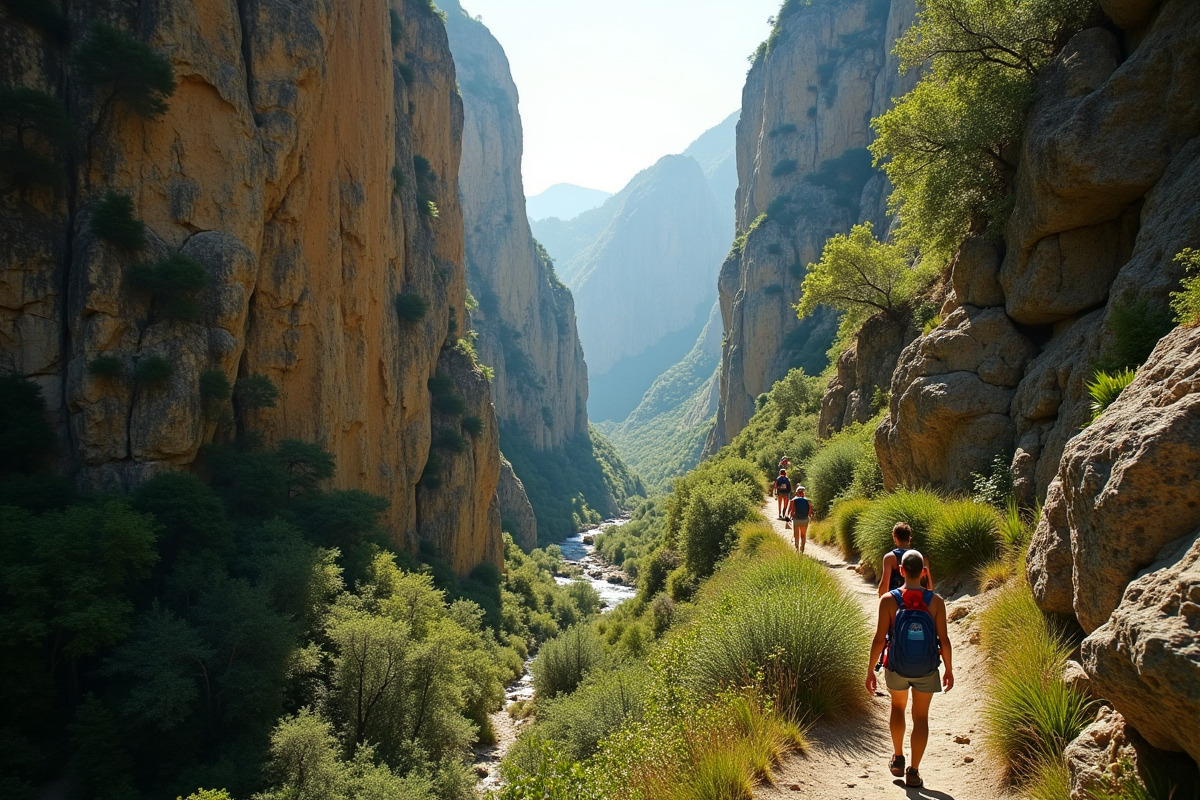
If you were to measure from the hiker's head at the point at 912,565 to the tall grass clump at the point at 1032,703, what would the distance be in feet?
3.91

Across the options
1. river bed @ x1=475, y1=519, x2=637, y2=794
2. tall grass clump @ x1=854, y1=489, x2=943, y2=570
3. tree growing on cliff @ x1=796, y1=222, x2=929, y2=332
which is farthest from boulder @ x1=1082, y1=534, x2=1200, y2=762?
tree growing on cliff @ x1=796, y1=222, x2=929, y2=332

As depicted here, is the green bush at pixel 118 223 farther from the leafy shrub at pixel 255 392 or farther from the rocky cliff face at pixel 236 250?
the leafy shrub at pixel 255 392

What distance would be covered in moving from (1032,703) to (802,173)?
257ft

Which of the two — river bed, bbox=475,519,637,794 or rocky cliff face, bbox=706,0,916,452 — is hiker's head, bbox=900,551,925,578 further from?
rocky cliff face, bbox=706,0,916,452

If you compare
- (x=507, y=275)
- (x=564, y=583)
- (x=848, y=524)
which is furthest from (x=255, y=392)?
(x=507, y=275)

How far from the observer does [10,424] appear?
17641 millimetres

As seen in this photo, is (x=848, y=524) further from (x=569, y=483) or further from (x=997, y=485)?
(x=569, y=483)

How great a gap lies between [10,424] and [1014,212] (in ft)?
81.9

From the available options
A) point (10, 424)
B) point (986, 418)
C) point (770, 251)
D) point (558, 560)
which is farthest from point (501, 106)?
point (986, 418)

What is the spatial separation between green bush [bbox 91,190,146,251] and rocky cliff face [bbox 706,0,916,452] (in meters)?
53.2

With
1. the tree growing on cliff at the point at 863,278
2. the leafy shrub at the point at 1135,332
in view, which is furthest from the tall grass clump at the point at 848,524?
the tree growing on cliff at the point at 863,278

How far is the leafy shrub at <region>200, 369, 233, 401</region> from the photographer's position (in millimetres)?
21000

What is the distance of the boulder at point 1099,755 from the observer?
3.84 meters

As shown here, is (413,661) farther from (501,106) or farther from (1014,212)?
(501,106)
